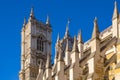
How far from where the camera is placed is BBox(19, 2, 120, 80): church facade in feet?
107

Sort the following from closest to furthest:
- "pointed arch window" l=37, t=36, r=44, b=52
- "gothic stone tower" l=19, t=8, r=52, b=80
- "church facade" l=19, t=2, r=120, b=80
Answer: "church facade" l=19, t=2, r=120, b=80 < "gothic stone tower" l=19, t=8, r=52, b=80 < "pointed arch window" l=37, t=36, r=44, b=52

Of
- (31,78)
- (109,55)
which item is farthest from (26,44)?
(109,55)

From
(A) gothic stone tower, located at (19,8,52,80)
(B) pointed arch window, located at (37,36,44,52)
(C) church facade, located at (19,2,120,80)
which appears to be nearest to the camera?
(C) church facade, located at (19,2,120,80)

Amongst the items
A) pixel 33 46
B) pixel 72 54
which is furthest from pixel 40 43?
pixel 72 54

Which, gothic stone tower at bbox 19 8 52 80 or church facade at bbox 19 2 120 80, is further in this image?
gothic stone tower at bbox 19 8 52 80

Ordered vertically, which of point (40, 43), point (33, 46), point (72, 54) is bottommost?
point (72, 54)

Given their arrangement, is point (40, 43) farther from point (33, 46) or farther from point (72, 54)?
point (72, 54)

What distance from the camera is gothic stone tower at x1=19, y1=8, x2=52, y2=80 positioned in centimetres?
5494

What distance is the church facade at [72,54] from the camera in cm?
3247

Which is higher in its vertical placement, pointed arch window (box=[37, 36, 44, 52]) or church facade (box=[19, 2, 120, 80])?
pointed arch window (box=[37, 36, 44, 52])

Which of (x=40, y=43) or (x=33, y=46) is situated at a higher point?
(x=40, y=43)

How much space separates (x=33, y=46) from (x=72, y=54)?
19.8 meters

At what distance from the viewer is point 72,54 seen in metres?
37.2

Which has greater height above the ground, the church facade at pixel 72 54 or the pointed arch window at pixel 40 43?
the pointed arch window at pixel 40 43
